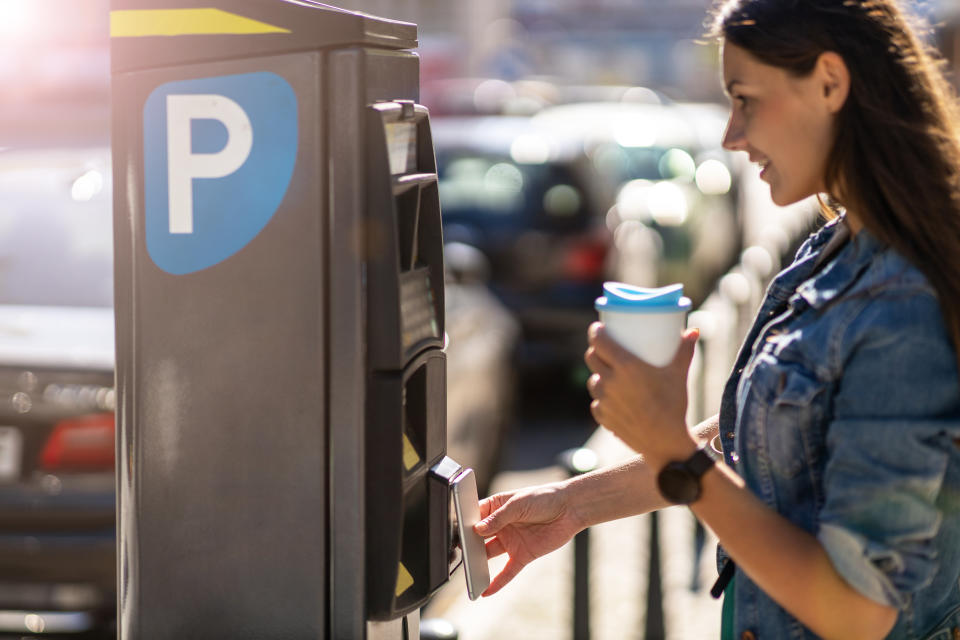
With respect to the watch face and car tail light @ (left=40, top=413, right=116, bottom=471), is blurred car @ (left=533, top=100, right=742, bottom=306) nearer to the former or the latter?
car tail light @ (left=40, top=413, right=116, bottom=471)

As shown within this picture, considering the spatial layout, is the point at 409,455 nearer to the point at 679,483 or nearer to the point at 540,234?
→ the point at 679,483

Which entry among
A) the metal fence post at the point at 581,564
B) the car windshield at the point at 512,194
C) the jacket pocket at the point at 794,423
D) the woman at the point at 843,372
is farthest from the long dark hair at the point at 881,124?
the car windshield at the point at 512,194

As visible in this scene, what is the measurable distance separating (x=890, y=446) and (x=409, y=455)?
2.59ft

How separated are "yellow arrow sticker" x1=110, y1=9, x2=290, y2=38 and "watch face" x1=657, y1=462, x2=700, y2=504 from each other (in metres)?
0.87

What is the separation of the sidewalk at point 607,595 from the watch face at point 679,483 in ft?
7.99

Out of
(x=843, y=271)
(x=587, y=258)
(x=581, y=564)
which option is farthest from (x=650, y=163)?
(x=843, y=271)

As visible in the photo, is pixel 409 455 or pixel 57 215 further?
pixel 57 215

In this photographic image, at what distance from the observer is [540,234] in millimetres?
8266

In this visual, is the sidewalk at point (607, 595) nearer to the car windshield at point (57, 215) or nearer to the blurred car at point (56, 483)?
the blurred car at point (56, 483)

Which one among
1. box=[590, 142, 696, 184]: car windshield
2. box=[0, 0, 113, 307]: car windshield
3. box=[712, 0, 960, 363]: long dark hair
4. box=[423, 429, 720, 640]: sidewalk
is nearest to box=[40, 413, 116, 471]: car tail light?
box=[0, 0, 113, 307]: car windshield

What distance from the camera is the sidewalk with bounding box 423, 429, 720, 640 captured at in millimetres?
4695

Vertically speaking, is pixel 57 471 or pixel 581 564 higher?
pixel 57 471

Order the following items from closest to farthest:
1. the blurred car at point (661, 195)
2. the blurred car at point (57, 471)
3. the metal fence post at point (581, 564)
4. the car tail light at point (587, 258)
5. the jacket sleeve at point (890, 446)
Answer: the jacket sleeve at point (890, 446)
the blurred car at point (57, 471)
the metal fence post at point (581, 564)
the car tail light at point (587, 258)
the blurred car at point (661, 195)

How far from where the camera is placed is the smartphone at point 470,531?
2.21 meters
